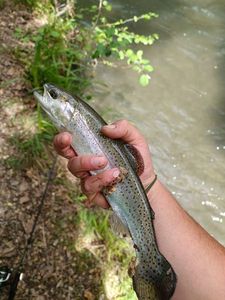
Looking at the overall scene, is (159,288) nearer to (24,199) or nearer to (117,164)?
(117,164)

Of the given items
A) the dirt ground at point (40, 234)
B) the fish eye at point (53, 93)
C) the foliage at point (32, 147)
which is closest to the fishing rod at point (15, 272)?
the dirt ground at point (40, 234)

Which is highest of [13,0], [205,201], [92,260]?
[13,0]

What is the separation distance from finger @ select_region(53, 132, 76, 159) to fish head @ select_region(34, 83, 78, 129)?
6cm

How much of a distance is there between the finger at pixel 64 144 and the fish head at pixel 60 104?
62 millimetres

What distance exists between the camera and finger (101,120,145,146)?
2691 mm

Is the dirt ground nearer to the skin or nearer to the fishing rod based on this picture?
the fishing rod

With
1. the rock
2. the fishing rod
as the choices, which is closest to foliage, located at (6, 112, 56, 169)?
the rock

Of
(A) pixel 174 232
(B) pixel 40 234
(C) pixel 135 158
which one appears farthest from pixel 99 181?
(B) pixel 40 234

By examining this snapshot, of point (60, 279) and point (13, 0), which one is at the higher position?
point (13, 0)

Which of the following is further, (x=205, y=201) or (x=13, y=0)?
(x=13, y=0)

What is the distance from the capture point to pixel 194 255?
2838 millimetres

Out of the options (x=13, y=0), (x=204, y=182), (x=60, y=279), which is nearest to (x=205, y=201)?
(x=204, y=182)

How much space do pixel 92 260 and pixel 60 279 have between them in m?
0.35

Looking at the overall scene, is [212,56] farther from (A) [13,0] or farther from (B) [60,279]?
(B) [60,279]
